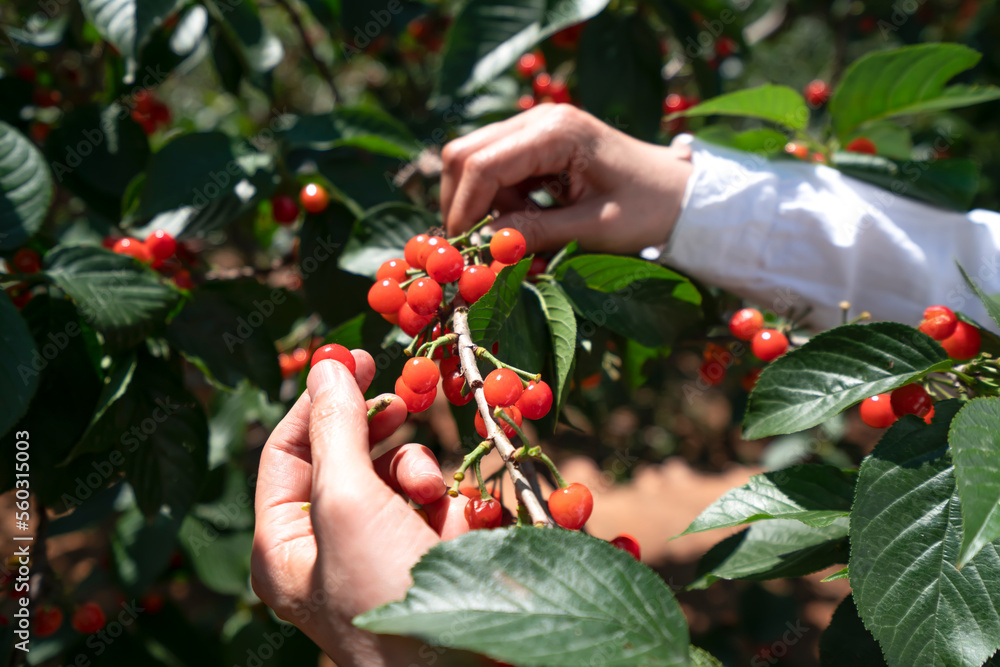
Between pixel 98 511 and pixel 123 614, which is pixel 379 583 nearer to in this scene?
pixel 98 511

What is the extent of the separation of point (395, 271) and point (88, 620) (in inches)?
71.4

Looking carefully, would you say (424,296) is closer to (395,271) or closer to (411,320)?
(411,320)

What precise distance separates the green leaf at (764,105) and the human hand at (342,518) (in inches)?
41.3

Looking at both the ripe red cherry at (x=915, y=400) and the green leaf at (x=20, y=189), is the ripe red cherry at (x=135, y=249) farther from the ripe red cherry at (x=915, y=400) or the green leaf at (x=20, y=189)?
the ripe red cherry at (x=915, y=400)

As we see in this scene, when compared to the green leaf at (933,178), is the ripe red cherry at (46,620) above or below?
below

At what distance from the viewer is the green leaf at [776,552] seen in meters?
1.17

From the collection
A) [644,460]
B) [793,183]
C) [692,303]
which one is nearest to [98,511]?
[692,303]

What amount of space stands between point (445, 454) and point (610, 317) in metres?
2.03

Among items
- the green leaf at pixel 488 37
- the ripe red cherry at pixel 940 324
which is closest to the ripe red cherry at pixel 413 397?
the ripe red cherry at pixel 940 324

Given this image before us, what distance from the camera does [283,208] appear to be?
1.85 meters

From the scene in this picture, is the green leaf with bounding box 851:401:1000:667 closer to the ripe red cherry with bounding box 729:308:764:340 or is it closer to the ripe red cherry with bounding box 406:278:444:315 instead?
the ripe red cherry with bounding box 729:308:764:340

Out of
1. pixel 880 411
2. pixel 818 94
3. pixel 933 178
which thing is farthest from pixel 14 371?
pixel 818 94

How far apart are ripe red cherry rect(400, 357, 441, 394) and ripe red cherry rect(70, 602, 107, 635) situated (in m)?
1.87

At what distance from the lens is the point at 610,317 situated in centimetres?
124
